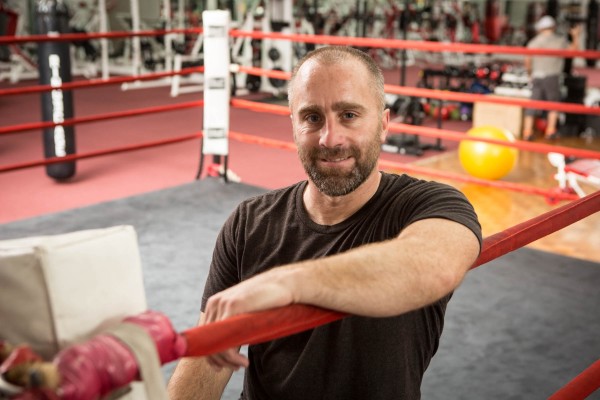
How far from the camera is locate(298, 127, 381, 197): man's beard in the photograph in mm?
1412

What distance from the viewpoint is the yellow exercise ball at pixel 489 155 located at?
5.14 metres

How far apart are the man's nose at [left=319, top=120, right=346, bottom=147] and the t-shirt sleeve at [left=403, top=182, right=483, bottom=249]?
186 millimetres

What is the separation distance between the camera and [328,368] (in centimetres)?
133

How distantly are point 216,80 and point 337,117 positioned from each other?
128 inches

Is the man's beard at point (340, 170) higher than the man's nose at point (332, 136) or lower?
lower

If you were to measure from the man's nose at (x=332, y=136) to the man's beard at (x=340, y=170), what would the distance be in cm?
2

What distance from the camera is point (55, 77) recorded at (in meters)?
4.89

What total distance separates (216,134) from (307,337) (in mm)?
3395

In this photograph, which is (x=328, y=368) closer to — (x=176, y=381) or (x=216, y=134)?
(x=176, y=381)

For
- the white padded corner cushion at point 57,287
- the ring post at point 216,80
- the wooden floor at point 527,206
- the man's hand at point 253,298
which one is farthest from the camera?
the ring post at point 216,80

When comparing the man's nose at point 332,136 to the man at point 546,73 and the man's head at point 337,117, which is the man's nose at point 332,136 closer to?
the man's head at point 337,117

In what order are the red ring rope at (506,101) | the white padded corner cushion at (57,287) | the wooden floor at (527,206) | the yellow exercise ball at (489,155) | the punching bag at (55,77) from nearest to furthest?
the white padded corner cushion at (57,287), the red ring rope at (506,101), the wooden floor at (527,206), the punching bag at (55,77), the yellow exercise ball at (489,155)

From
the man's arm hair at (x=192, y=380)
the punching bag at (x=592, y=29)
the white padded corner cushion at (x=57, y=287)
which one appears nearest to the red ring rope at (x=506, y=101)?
the man's arm hair at (x=192, y=380)

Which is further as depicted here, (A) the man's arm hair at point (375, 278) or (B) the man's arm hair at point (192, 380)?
(B) the man's arm hair at point (192, 380)
